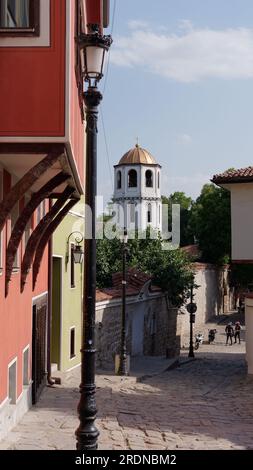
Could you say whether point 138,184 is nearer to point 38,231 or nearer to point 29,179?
point 38,231

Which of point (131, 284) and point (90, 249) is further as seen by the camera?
point (131, 284)

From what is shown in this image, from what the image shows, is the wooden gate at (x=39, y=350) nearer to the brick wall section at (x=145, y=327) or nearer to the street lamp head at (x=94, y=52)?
the brick wall section at (x=145, y=327)

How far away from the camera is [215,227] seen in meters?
52.4

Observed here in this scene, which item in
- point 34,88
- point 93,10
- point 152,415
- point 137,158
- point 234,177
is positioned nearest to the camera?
point 34,88

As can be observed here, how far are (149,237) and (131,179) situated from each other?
33.9m

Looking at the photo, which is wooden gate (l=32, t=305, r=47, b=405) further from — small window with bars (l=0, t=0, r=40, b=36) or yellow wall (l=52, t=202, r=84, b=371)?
small window with bars (l=0, t=0, r=40, b=36)

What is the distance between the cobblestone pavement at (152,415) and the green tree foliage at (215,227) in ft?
100

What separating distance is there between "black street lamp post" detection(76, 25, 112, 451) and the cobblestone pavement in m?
2.92

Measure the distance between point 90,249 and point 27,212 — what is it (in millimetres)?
2331

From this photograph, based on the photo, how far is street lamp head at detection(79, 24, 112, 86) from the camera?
658cm

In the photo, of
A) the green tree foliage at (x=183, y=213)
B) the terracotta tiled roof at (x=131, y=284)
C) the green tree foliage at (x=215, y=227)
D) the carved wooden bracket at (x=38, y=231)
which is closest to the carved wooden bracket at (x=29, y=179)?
the carved wooden bracket at (x=38, y=231)

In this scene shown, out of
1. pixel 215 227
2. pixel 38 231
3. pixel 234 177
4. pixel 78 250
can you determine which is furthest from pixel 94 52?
pixel 215 227

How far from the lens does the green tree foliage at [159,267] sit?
1282 inches

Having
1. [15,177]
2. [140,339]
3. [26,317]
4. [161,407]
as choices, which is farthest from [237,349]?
[15,177]
